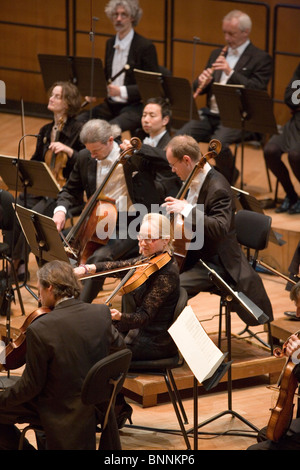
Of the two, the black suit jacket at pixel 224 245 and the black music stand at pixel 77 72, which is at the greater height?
the black music stand at pixel 77 72

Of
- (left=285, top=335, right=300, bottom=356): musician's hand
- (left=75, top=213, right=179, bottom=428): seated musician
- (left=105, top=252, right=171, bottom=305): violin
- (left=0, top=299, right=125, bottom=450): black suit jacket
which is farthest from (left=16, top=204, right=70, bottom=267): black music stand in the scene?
(left=285, top=335, right=300, bottom=356): musician's hand

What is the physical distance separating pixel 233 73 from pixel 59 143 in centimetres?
169

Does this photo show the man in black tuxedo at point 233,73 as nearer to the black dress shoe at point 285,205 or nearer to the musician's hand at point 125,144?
the black dress shoe at point 285,205

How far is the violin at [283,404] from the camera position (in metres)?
3.44

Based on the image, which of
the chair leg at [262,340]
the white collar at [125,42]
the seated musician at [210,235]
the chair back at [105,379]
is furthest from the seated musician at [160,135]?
the chair back at [105,379]

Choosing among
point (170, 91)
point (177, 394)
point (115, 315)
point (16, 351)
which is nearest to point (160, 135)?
point (170, 91)

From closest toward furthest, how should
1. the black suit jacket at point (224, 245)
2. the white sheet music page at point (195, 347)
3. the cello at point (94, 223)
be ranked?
the white sheet music page at point (195, 347), the black suit jacket at point (224, 245), the cello at point (94, 223)

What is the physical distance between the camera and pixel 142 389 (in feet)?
14.5

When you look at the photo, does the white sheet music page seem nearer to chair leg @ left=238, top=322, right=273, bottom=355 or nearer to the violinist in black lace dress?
the violinist in black lace dress

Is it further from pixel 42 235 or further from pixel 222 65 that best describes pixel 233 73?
pixel 42 235

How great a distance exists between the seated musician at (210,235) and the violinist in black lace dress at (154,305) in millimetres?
530

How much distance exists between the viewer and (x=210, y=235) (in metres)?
4.64

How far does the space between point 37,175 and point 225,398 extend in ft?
6.11

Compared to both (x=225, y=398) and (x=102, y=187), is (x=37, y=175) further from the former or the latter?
(x=225, y=398)
